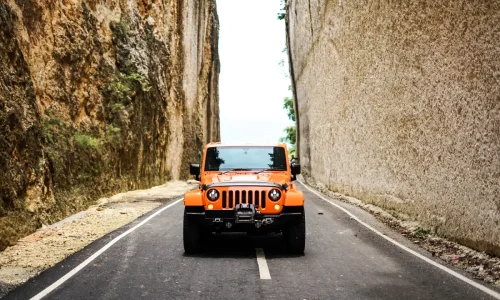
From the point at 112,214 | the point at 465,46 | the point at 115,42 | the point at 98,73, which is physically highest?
the point at 115,42

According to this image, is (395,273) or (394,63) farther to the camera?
(394,63)

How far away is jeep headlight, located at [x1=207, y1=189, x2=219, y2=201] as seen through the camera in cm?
903

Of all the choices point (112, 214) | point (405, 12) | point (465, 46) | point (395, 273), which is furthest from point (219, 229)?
point (405, 12)

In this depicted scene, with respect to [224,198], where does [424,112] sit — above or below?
above

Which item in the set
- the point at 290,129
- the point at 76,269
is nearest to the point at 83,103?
the point at 76,269

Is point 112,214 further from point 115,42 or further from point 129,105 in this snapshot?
point 115,42

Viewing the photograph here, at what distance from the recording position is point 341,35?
1027 inches

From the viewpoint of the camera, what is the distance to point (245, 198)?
29.5 feet

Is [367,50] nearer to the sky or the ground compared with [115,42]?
nearer to the ground

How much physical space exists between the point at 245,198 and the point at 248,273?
169 cm

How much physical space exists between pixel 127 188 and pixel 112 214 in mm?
9629

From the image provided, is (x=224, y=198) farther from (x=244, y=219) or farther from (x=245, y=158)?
(x=245, y=158)

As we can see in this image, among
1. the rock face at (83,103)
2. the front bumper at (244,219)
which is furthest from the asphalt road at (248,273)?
the rock face at (83,103)

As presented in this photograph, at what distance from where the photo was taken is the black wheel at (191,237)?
909cm
